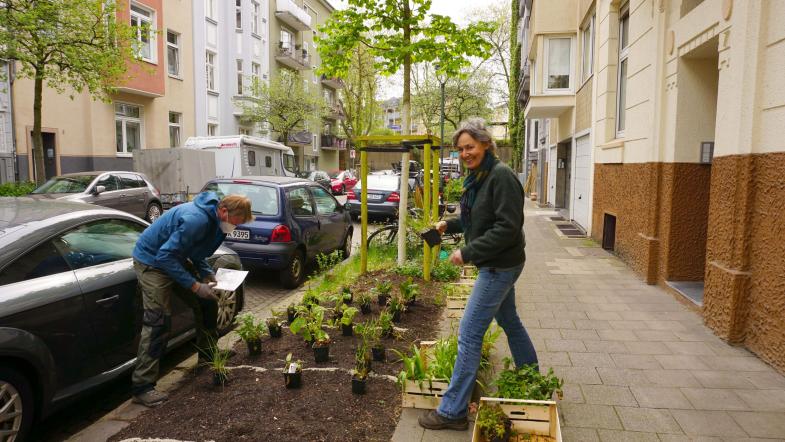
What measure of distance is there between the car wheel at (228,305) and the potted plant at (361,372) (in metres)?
1.71

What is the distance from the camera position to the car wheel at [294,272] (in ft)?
27.4

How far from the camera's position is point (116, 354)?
418 cm

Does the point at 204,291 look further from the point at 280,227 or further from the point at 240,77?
the point at 240,77

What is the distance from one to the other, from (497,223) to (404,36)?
17.9 ft

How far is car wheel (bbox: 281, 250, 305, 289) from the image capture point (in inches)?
329

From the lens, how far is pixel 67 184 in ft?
45.3

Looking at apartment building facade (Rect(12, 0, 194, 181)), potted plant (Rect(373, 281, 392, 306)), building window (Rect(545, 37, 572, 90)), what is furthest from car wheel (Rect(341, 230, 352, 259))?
apartment building facade (Rect(12, 0, 194, 181))

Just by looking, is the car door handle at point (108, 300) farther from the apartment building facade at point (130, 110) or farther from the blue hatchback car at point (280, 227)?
the apartment building facade at point (130, 110)

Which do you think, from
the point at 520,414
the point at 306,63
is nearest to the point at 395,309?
the point at 520,414

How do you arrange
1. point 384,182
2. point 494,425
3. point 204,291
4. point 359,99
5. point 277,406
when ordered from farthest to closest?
point 359,99 → point 384,182 → point 204,291 → point 277,406 → point 494,425

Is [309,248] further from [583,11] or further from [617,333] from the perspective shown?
[583,11]

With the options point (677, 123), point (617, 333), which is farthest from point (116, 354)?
point (677, 123)

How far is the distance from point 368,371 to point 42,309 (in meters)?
2.21

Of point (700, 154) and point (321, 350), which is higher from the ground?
point (700, 154)
